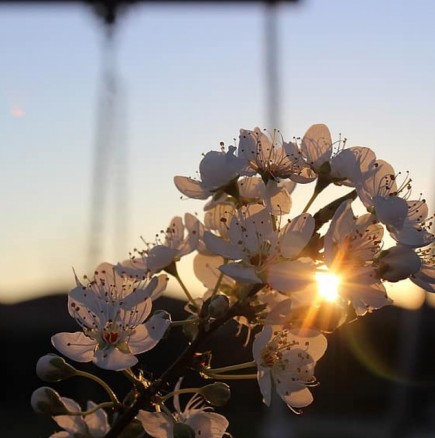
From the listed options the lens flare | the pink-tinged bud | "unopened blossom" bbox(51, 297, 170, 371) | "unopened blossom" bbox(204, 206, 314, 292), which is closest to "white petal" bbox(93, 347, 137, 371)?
"unopened blossom" bbox(51, 297, 170, 371)

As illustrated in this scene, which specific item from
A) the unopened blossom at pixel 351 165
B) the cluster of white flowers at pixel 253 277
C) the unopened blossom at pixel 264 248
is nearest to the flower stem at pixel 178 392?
the cluster of white flowers at pixel 253 277

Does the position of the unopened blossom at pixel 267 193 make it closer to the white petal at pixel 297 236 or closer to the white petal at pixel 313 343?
the white petal at pixel 297 236

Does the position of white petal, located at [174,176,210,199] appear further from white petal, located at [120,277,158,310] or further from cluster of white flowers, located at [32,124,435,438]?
white petal, located at [120,277,158,310]

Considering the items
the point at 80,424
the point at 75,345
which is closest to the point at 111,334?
the point at 75,345

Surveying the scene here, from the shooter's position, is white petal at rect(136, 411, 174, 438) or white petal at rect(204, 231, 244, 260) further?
white petal at rect(204, 231, 244, 260)

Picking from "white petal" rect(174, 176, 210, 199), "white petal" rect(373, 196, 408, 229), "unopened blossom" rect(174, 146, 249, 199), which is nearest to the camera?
"white petal" rect(373, 196, 408, 229)
